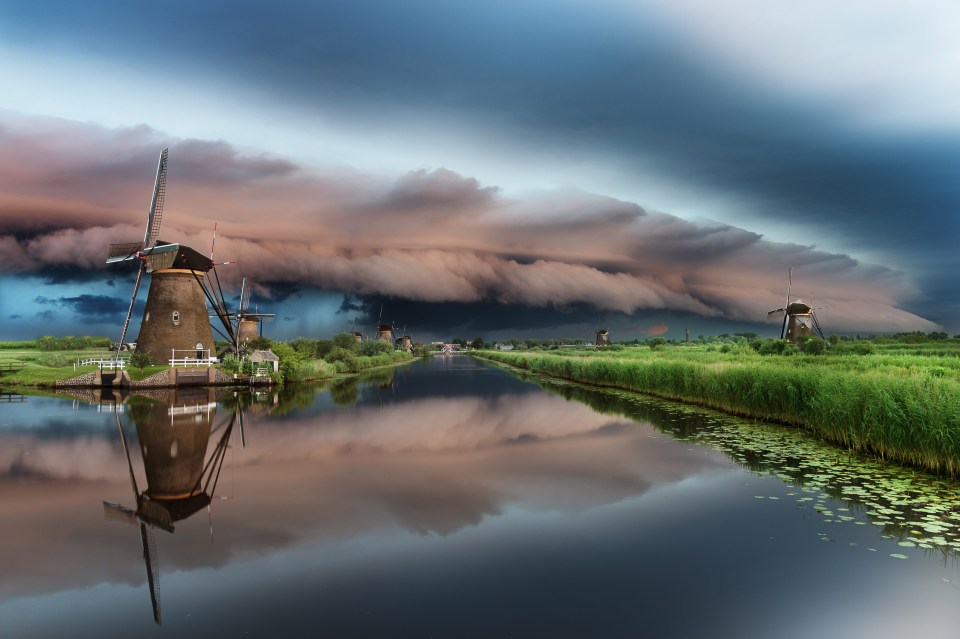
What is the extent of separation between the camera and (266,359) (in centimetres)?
3484

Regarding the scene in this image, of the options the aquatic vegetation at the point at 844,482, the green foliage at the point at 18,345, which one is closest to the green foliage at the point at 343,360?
the aquatic vegetation at the point at 844,482

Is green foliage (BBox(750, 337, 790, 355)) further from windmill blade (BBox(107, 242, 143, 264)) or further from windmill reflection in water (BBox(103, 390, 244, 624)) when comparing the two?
windmill blade (BBox(107, 242, 143, 264))

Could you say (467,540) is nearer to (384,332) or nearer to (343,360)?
(343,360)

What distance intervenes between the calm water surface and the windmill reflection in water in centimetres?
7

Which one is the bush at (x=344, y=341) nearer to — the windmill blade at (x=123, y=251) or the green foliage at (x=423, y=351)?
the windmill blade at (x=123, y=251)

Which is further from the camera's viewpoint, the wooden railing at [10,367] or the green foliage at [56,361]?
the green foliage at [56,361]

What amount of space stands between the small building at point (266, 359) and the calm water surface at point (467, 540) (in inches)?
794

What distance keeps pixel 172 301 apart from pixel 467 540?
116 feet

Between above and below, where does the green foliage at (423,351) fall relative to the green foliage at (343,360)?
below

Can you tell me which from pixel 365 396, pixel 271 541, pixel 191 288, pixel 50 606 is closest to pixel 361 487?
pixel 271 541

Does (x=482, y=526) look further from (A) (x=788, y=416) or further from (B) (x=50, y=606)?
(A) (x=788, y=416)

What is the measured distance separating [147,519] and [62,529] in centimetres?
107

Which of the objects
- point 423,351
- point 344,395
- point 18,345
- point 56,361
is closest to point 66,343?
point 18,345

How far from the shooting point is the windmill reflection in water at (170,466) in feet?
25.4
